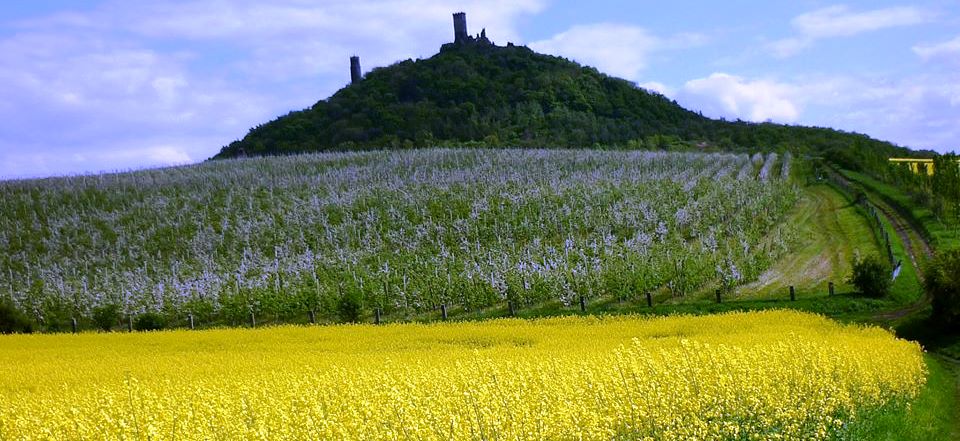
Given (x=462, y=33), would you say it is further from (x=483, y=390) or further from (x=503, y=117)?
(x=483, y=390)

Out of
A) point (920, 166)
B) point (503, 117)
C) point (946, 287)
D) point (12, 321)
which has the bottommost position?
point (12, 321)

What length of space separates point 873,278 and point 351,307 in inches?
835

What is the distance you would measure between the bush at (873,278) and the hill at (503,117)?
62.7m

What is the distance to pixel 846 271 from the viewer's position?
4122cm

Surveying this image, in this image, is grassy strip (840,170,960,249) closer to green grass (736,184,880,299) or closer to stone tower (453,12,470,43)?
green grass (736,184,880,299)

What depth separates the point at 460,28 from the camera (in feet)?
438

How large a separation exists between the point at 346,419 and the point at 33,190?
238 ft

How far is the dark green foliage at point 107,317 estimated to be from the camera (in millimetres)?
42781

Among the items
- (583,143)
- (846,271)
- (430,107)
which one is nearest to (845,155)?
(583,143)

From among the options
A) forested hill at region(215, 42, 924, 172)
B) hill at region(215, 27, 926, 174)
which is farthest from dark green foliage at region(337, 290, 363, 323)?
forested hill at region(215, 42, 924, 172)

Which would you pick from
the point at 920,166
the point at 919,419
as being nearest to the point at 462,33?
the point at 920,166

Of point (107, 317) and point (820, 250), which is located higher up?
point (820, 250)

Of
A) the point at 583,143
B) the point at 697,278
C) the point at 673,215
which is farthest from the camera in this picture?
the point at 583,143

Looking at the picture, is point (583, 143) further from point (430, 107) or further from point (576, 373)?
point (576, 373)
